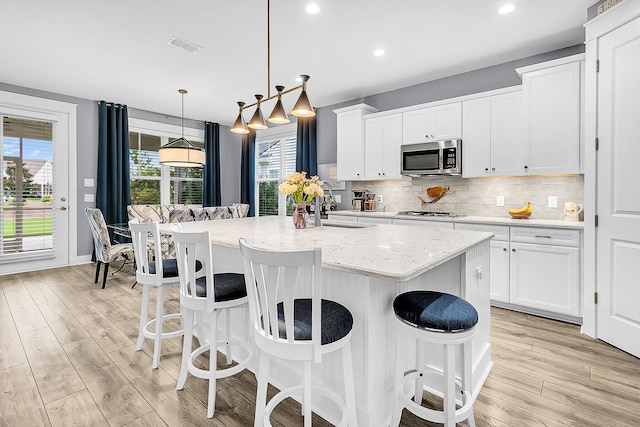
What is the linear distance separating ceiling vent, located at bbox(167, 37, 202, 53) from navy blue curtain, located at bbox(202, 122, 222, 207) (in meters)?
3.45

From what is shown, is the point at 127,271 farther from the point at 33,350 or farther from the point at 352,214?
the point at 352,214

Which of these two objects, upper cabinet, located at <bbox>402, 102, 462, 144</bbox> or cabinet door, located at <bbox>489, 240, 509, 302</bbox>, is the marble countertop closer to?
cabinet door, located at <bbox>489, 240, 509, 302</bbox>

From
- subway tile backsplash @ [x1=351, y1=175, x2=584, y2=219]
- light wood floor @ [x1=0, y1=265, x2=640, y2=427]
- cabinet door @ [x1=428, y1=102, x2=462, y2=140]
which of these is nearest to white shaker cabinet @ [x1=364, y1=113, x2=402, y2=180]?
subway tile backsplash @ [x1=351, y1=175, x2=584, y2=219]

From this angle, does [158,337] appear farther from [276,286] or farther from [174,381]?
[276,286]

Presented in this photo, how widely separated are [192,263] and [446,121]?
3380 mm

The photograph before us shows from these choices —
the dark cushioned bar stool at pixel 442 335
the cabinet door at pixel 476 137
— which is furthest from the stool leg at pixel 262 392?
the cabinet door at pixel 476 137

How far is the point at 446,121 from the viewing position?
13.0ft

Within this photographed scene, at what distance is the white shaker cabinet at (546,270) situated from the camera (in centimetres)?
293

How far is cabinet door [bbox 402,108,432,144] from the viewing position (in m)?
4.15

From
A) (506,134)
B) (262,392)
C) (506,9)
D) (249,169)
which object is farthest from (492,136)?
(249,169)

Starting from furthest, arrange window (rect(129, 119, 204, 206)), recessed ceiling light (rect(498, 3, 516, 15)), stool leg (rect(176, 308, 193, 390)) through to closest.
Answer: window (rect(129, 119, 204, 206))
recessed ceiling light (rect(498, 3, 516, 15))
stool leg (rect(176, 308, 193, 390))

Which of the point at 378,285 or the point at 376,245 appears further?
the point at 376,245

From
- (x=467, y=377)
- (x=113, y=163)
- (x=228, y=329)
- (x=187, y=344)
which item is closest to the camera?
(x=467, y=377)

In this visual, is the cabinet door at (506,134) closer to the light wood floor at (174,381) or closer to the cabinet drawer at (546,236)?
the cabinet drawer at (546,236)
